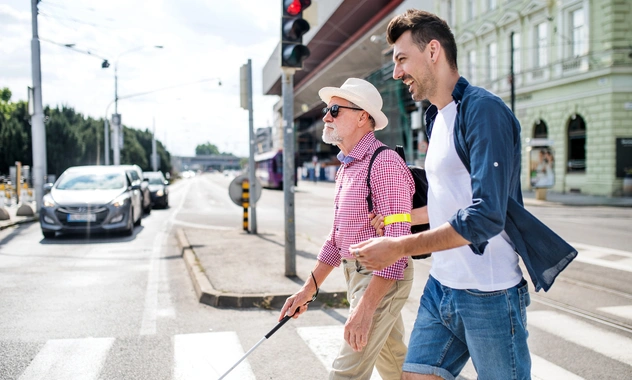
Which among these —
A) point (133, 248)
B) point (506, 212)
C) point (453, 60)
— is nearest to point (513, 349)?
point (506, 212)

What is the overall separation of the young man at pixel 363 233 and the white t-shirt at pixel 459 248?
379 mm

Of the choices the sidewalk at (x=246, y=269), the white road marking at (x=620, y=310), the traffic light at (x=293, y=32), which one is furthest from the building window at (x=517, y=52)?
the white road marking at (x=620, y=310)

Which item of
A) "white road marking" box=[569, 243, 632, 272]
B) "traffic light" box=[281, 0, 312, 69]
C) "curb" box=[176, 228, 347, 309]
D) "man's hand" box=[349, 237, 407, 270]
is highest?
"traffic light" box=[281, 0, 312, 69]

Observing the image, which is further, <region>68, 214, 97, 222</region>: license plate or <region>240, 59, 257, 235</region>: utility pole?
<region>240, 59, 257, 235</region>: utility pole

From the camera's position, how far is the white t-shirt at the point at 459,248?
2062mm

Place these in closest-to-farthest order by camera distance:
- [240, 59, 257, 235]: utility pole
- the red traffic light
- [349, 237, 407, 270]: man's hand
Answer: [349, 237, 407, 270]: man's hand < the red traffic light < [240, 59, 257, 235]: utility pole

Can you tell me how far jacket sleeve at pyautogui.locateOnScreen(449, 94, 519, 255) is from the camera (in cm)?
182

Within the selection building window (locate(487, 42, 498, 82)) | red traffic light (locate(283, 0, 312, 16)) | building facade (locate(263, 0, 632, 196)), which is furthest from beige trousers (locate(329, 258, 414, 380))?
building window (locate(487, 42, 498, 82))

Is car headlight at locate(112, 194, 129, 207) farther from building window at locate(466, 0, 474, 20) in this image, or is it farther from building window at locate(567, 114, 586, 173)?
building window at locate(466, 0, 474, 20)

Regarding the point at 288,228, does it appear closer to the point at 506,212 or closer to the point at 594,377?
the point at 594,377

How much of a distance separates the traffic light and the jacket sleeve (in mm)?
5283

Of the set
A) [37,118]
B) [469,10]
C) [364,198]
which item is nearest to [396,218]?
[364,198]

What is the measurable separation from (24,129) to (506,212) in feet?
170

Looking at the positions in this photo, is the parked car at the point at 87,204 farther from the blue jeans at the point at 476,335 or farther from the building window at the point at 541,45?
the building window at the point at 541,45
